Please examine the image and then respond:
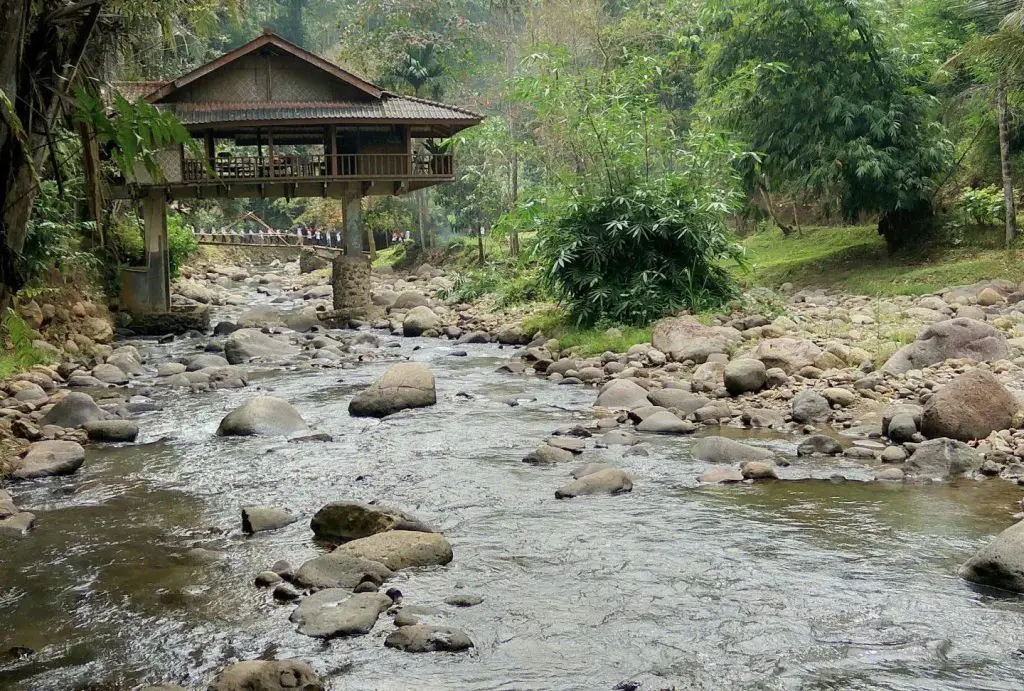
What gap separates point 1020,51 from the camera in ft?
49.2

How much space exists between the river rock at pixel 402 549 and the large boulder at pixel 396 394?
17.0ft

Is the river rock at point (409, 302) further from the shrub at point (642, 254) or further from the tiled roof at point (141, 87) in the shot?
the shrub at point (642, 254)

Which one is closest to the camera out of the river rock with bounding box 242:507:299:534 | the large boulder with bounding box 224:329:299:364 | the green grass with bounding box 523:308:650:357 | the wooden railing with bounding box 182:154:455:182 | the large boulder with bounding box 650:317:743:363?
the river rock with bounding box 242:507:299:534

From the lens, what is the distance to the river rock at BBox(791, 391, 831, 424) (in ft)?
33.5

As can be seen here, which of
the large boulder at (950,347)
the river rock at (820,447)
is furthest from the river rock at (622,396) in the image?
the large boulder at (950,347)

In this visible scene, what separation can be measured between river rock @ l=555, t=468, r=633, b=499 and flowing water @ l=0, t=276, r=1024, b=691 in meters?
0.14

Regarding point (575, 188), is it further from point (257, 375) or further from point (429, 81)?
point (429, 81)

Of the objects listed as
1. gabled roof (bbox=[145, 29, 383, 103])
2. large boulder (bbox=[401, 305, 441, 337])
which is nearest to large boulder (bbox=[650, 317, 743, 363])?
large boulder (bbox=[401, 305, 441, 337])

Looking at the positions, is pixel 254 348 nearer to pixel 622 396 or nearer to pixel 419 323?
pixel 419 323

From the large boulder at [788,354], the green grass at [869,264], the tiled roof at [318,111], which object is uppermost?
the tiled roof at [318,111]

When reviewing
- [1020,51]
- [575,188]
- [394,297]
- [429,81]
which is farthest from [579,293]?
[429,81]

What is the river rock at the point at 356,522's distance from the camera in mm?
6852

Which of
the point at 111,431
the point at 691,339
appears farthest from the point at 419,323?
the point at 111,431

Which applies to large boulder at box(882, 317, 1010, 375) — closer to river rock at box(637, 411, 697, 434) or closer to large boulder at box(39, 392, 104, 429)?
river rock at box(637, 411, 697, 434)
